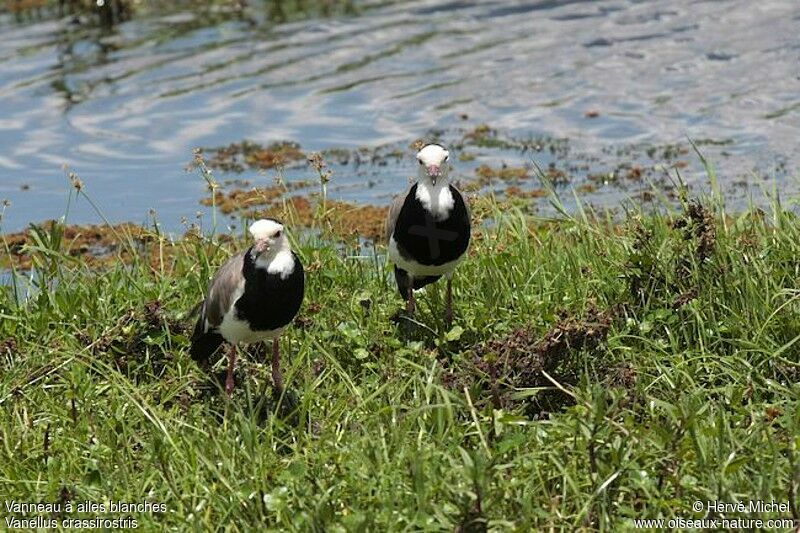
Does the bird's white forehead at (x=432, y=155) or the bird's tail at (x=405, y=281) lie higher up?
the bird's white forehead at (x=432, y=155)

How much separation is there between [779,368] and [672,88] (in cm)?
682

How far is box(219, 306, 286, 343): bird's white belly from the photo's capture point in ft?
18.6

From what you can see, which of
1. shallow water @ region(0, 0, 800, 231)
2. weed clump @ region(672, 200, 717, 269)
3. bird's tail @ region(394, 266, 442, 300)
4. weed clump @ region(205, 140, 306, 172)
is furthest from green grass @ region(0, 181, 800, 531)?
weed clump @ region(205, 140, 306, 172)

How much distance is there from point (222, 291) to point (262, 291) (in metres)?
0.33

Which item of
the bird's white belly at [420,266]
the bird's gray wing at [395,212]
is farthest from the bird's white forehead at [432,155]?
the bird's white belly at [420,266]

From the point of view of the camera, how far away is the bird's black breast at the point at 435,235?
635 centimetres

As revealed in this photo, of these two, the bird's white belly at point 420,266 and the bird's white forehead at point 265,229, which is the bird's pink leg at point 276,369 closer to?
the bird's white forehead at point 265,229

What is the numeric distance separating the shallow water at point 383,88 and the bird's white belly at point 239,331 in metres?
3.81

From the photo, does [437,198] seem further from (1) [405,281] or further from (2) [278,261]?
(2) [278,261]

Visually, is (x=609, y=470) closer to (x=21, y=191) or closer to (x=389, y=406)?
(x=389, y=406)

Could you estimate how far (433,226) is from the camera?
6367 millimetres

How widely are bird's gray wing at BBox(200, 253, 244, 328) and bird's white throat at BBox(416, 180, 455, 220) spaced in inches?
39.2

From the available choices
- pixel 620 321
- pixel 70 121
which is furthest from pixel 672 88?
pixel 620 321

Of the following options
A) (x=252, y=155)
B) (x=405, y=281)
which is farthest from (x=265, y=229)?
(x=252, y=155)
